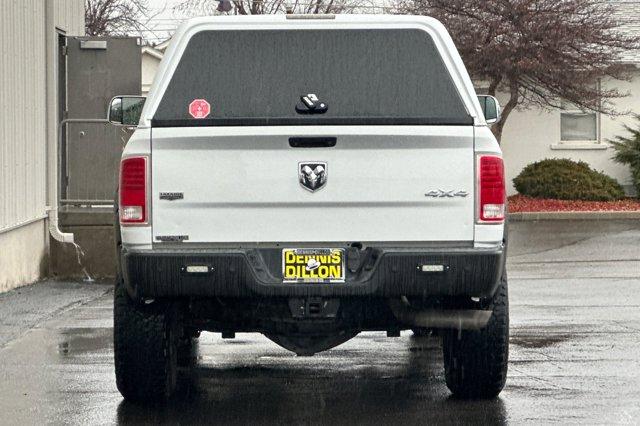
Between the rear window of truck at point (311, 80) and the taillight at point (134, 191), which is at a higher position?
the rear window of truck at point (311, 80)

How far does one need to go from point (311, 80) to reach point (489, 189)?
1135 millimetres

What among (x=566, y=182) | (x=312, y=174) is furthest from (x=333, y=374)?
(x=566, y=182)

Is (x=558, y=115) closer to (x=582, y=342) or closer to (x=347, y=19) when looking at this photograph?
(x=582, y=342)

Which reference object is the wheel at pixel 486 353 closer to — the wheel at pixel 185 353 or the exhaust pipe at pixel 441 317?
the exhaust pipe at pixel 441 317

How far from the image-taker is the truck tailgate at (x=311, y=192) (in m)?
7.58

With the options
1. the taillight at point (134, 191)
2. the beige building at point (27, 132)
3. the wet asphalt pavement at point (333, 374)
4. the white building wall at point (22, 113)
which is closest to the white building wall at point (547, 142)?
the beige building at point (27, 132)

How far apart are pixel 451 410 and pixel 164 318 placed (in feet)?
5.40

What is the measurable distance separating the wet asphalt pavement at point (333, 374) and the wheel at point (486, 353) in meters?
0.11

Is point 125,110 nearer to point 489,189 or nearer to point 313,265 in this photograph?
point 313,265

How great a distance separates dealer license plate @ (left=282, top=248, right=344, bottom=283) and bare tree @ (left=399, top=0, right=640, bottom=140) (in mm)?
22483

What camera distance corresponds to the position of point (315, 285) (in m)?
7.57

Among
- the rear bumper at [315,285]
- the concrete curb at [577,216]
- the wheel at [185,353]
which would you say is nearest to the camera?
the rear bumper at [315,285]

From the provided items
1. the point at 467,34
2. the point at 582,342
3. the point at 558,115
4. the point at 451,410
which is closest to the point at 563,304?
the point at 582,342

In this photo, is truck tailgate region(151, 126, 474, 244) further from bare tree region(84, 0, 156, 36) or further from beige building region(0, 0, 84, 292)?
bare tree region(84, 0, 156, 36)
